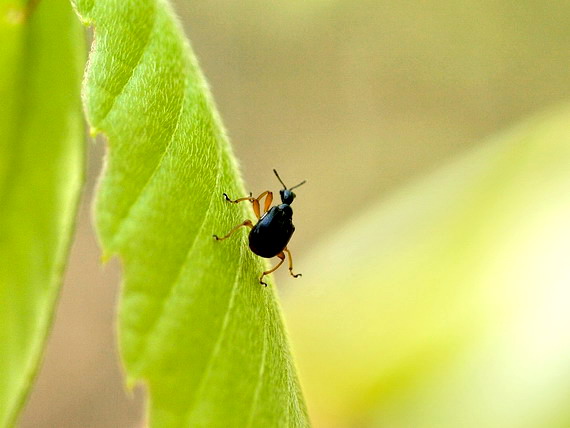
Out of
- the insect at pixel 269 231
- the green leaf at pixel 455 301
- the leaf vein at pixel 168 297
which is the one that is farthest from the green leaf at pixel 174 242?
the green leaf at pixel 455 301

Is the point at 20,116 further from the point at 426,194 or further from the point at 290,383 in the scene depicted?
the point at 426,194

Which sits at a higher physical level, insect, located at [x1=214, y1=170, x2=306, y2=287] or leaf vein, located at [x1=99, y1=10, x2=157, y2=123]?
leaf vein, located at [x1=99, y1=10, x2=157, y2=123]

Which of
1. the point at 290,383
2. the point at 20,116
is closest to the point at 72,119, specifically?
the point at 20,116

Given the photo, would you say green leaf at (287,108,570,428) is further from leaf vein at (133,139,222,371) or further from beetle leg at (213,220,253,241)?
leaf vein at (133,139,222,371)

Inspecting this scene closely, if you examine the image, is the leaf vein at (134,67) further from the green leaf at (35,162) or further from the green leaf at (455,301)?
the green leaf at (455,301)

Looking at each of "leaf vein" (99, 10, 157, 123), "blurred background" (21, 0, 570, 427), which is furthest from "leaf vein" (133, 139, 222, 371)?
"blurred background" (21, 0, 570, 427)

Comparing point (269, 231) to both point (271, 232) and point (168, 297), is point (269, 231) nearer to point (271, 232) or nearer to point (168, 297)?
point (271, 232)

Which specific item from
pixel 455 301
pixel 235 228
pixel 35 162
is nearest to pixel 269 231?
pixel 235 228
